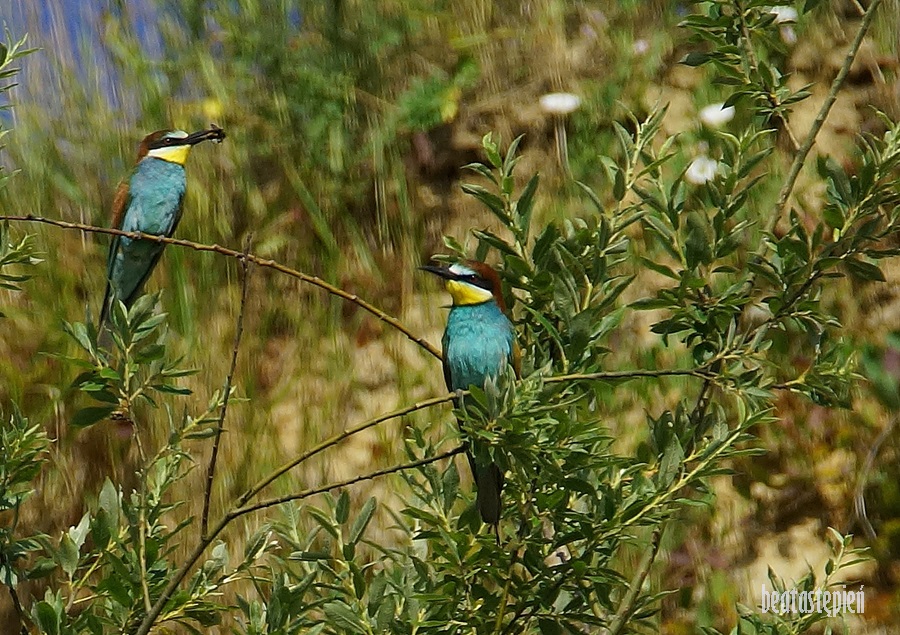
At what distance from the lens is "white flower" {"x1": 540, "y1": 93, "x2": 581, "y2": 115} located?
3.23 metres

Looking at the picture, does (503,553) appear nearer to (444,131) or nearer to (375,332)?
(375,332)

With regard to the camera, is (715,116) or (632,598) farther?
(715,116)

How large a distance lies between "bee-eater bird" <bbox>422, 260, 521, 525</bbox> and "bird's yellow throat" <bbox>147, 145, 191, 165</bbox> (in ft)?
2.96

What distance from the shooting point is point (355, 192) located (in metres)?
3.17

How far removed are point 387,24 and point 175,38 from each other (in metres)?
0.57

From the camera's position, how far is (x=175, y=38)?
3.20 m

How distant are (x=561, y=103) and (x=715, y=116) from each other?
1.44 feet

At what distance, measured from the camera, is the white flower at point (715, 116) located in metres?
2.98

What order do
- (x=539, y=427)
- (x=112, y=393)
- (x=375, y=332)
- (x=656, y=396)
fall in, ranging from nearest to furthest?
(x=539, y=427), (x=112, y=393), (x=656, y=396), (x=375, y=332)

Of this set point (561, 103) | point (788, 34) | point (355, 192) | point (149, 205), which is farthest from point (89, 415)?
point (788, 34)

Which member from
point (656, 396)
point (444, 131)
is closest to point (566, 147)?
point (444, 131)

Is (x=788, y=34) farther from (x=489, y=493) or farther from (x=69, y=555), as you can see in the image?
(x=69, y=555)

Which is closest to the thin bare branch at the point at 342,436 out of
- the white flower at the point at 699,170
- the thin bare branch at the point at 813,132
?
the thin bare branch at the point at 813,132

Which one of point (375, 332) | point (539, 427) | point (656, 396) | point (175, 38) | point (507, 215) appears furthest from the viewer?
point (175, 38)
